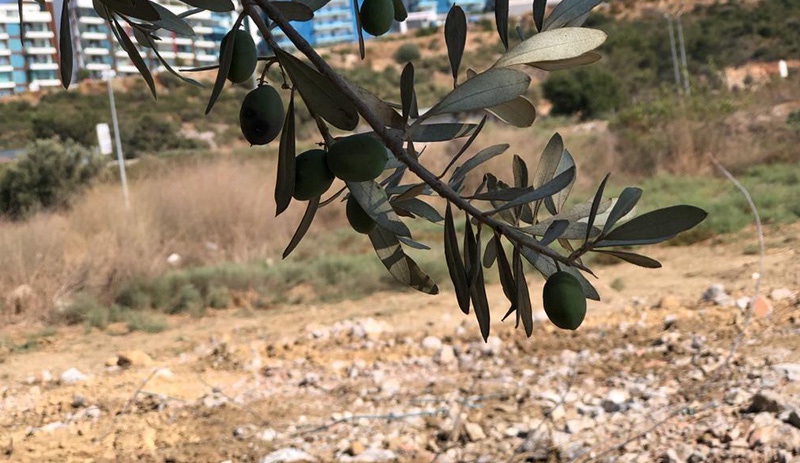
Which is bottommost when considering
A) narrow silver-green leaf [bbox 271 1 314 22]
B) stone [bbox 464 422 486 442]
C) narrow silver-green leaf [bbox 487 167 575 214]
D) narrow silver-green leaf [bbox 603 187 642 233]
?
stone [bbox 464 422 486 442]

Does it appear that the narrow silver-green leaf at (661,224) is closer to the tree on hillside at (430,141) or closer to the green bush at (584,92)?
the tree on hillside at (430,141)

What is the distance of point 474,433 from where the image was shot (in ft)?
8.05

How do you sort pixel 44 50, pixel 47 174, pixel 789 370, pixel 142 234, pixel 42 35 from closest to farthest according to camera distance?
pixel 42 35 < pixel 44 50 < pixel 789 370 < pixel 142 234 < pixel 47 174

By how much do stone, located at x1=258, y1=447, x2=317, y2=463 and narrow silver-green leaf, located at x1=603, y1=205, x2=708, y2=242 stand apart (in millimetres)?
1940

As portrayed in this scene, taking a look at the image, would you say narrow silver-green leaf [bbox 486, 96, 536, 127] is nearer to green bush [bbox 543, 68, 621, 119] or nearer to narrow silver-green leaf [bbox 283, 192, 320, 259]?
narrow silver-green leaf [bbox 283, 192, 320, 259]

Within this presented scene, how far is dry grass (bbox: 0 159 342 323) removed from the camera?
486 cm

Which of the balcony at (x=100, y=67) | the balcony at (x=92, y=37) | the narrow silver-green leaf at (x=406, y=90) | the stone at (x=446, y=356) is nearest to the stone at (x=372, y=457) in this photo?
the stone at (x=446, y=356)

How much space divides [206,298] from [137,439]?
2.32 meters

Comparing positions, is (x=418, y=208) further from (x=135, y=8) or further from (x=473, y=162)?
(x=135, y=8)

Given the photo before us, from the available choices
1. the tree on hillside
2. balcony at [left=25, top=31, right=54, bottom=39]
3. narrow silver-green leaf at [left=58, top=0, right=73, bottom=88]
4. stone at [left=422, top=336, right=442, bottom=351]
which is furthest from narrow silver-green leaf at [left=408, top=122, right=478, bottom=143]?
stone at [left=422, top=336, right=442, bottom=351]

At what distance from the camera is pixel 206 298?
16.1ft

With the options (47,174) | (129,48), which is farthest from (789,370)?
(47,174)

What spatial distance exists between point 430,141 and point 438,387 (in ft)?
7.99

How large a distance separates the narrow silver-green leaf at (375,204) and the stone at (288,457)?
6.23 feet
